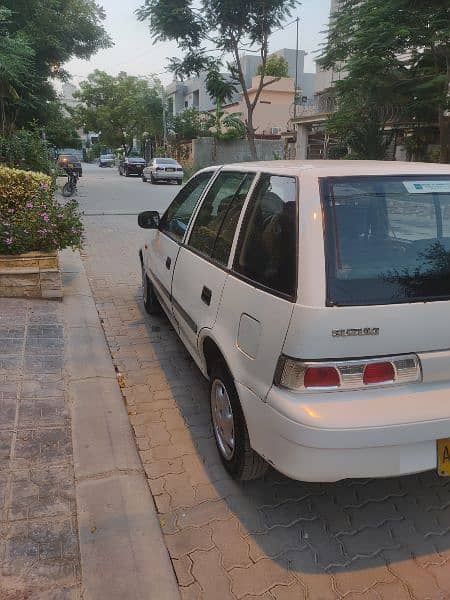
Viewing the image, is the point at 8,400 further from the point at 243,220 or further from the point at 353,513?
the point at 353,513

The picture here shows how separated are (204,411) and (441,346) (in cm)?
191

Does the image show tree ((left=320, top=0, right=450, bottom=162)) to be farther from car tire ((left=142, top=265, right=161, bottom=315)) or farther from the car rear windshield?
the car rear windshield

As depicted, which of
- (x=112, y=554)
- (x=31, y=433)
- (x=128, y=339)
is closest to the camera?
(x=112, y=554)

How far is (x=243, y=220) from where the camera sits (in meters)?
2.84

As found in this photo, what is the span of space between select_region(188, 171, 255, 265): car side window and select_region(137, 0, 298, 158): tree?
55.0 feet

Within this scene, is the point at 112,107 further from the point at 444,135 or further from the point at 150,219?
the point at 150,219

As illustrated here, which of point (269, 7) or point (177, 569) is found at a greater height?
point (269, 7)

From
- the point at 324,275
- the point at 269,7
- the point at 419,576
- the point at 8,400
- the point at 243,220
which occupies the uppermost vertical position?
the point at 269,7

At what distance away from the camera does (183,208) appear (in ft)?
14.2

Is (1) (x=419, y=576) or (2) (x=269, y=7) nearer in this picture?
(1) (x=419, y=576)

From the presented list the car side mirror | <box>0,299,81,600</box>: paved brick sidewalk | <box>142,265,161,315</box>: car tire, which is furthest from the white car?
<box>142,265,161,315</box>: car tire

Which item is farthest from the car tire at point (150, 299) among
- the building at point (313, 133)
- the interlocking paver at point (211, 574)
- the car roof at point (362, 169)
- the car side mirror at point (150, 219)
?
the building at point (313, 133)

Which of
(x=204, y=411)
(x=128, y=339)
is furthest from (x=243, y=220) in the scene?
(x=128, y=339)

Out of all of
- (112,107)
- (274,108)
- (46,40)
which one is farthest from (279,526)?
(112,107)
